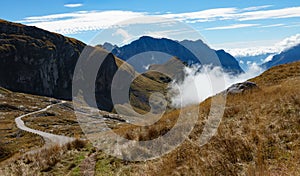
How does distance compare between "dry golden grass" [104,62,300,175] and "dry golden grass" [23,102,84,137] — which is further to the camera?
"dry golden grass" [23,102,84,137]

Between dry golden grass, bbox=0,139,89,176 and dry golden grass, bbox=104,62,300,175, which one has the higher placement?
dry golden grass, bbox=104,62,300,175

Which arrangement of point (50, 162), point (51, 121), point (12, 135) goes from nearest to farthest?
point (50, 162) < point (12, 135) < point (51, 121)

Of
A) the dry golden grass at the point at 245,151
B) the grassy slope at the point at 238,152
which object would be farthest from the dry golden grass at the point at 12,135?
the dry golden grass at the point at 245,151

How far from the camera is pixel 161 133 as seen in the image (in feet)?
47.8

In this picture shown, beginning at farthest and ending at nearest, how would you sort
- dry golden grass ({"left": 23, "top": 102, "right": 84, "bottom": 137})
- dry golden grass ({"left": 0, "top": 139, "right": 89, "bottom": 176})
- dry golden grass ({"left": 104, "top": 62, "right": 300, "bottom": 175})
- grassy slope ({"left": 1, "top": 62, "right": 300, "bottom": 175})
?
dry golden grass ({"left": 23, "top": 102, "right": 84, "bottom": 137}) → dry golden grass ({"left": 0, "top": 139, "right": 89, "bottom": 176}) → grassy slope ({"left": 1, "top": 62, "right": 300, "bottom": 175}) → dry golden grass ({"left": 104, "top": 62, "right": 300, "bottom": 175})

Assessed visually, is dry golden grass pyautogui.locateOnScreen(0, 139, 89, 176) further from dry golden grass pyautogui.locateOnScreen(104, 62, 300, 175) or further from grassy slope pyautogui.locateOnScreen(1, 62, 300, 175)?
dry golden grass pyautogui.locateOnScreen(104, 62, 300, 175)

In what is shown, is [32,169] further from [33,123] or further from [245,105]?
[33,123]

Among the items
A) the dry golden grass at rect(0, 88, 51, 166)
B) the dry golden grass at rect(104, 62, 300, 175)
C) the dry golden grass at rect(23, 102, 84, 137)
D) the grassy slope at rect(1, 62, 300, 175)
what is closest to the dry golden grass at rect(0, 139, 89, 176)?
the grassy slope at rect(1, 62, 300, 175)

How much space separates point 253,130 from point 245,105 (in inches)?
235

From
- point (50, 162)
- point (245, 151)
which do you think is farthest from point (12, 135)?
point (245, 151)

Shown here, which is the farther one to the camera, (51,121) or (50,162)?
(51,121)

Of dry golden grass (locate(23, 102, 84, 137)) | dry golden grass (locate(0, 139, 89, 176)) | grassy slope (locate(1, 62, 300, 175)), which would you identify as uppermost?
grassy slope (locate(1, 62, 300, 175))

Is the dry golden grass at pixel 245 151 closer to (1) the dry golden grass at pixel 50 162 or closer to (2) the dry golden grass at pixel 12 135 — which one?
(1) the dry golden grass at pixel 50 162

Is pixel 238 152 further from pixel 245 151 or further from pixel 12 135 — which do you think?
pixel 12 135
